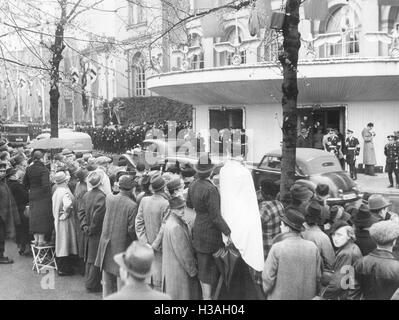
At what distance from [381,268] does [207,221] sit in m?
2.07

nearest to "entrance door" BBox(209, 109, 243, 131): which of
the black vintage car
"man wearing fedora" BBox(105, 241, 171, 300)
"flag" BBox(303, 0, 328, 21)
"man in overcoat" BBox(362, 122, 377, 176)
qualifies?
"man in overcoat" BBox(362, 122, 377, 176)

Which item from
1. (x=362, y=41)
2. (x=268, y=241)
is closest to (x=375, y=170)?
(x=362, y=41)

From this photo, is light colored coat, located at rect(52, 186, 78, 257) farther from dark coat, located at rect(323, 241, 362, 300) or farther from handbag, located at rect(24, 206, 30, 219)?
dark coat, located at rect(323, 241, 362, 300)

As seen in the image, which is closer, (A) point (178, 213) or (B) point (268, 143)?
(A) point (178, 213)

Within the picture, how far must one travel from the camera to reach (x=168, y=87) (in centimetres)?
2655

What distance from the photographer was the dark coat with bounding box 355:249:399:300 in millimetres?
4648

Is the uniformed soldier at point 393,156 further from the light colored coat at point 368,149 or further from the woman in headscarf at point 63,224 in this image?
the woman in headscarf at point 63,224

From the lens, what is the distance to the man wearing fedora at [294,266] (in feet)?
16.0

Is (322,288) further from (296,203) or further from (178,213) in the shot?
(178,213)

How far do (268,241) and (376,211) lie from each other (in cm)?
123

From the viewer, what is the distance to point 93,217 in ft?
25.7

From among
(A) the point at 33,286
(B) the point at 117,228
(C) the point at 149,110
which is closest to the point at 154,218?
(B) the point at 117,228
